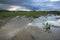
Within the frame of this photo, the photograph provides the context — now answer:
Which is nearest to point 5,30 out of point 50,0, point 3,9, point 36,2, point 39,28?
point 3,9

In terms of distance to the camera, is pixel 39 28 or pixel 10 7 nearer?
pixel 39 28

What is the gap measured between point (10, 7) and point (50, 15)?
60 cm

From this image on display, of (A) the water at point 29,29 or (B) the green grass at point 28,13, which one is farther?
(B) the green grass at point 28,13

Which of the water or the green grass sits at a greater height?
the green grass

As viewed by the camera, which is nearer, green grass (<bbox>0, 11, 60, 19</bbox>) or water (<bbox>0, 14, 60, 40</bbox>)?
water (<bbox>0, 14, 60, 40</bbox>)

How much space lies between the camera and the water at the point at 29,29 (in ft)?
5.01

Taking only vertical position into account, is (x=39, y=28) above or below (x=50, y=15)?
below

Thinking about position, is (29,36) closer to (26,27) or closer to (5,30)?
(26,27)

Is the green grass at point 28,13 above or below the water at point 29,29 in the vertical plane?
above

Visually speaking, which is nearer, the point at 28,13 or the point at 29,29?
the point at 29,29

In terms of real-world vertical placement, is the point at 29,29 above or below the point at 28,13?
below

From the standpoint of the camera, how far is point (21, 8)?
5.68ft

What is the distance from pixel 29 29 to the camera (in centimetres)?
159

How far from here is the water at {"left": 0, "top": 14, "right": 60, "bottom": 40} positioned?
1.53m
